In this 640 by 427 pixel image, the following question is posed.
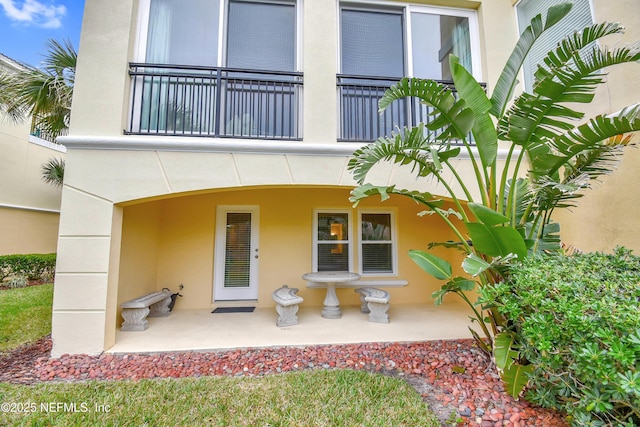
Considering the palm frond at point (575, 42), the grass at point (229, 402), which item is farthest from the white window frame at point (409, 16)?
the grass at point (229, 402)

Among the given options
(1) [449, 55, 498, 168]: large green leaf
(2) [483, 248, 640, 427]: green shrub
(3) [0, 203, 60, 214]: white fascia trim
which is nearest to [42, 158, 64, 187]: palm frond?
(3) [0, 203, 60, 214]: white fascia trim

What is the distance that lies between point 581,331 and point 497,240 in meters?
1.00

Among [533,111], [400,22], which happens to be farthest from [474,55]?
[533,111]

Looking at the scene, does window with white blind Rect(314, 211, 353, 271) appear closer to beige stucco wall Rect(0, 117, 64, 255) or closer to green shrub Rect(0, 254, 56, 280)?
green shrub Rect(0, 254, 56, 280)

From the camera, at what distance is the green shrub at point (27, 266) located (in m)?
8.70

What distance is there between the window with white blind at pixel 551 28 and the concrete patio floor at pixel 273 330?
14.8 feet

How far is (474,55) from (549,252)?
4.05 m

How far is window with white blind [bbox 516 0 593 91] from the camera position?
4.55 meters

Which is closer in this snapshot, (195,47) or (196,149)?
(196,149)

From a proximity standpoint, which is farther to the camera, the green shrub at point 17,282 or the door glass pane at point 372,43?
the green shrub at point 17,282

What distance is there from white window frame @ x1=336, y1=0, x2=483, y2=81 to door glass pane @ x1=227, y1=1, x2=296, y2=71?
937 millimetres

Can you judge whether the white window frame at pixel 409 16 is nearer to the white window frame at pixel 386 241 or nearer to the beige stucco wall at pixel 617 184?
the beige stucco wall at pixel 617 184

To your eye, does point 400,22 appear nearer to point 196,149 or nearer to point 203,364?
point 196,149

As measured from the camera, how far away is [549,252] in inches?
135
